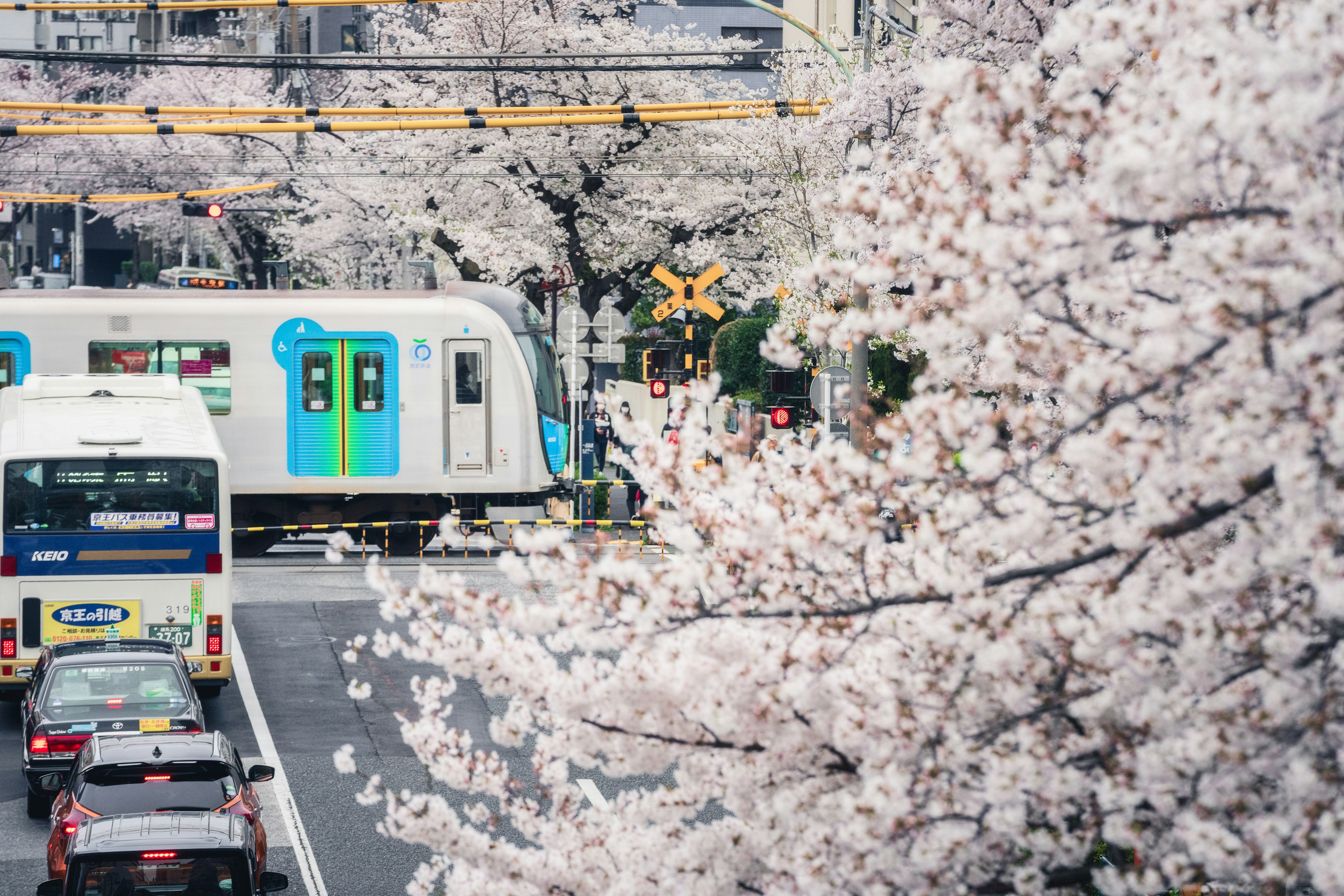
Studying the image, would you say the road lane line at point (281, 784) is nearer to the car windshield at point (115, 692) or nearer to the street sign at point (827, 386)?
the car windshield at point (115, 692)

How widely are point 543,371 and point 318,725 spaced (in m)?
10.8

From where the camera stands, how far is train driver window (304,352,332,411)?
25.8m

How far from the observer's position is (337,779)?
49.9 ft

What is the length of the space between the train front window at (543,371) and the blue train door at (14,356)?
7.28 metres

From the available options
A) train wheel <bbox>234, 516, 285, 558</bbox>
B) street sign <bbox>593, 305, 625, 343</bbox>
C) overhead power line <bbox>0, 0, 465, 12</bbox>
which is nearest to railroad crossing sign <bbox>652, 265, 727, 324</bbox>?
street sign <bbox>593, 305, 625, 343</bbox>

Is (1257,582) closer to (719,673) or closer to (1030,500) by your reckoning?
(1030,500)

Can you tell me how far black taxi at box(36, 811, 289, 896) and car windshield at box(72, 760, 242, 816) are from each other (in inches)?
18.4

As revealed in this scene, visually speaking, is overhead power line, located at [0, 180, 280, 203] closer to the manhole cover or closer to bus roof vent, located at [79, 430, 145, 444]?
the manhole cover

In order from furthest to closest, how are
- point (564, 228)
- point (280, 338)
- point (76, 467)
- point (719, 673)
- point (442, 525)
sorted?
point (564, 228) → point (280, 338) → point (76, 467) → point (442, 525) → point (719, 673)

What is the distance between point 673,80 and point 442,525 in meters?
37.6

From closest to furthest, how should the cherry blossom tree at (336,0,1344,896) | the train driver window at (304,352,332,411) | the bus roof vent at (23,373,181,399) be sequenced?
the cherry blossom tree at (336,0,1344,896), the bus roof vent at (23,373,181,399), the train driver window at (304,352,332,411)

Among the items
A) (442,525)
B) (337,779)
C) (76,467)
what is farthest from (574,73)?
(442,525)

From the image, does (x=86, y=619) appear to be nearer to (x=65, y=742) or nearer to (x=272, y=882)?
(x=65, y=742)

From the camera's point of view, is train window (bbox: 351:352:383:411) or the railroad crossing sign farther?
the railroad crossing sign
